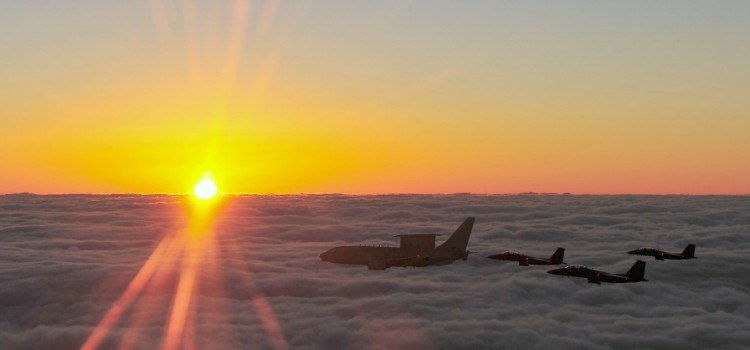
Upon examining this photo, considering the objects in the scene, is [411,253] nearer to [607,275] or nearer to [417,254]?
[417,254]

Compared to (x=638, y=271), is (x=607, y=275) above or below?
below

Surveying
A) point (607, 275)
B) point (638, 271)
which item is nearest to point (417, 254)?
point (607, 275)

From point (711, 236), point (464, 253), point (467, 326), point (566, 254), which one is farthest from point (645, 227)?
point (467, 326)

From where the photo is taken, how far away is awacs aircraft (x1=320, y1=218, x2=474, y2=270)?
303ft

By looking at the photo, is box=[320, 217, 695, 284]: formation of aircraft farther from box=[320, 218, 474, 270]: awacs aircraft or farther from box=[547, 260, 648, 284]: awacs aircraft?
box=[547, 260, 648, 284]: awacs aircraft

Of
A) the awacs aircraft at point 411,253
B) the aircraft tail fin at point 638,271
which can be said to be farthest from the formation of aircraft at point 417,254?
the aircraft tail fin at point 638,271

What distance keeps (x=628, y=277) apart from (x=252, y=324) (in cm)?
5312

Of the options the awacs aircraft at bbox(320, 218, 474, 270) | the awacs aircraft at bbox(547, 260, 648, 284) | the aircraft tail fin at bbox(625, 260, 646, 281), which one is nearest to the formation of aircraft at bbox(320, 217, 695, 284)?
the awacs aircraft at bbox(320, 218, 474, 270)

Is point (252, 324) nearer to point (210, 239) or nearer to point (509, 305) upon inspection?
point (509, 305)

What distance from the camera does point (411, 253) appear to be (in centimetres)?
9225

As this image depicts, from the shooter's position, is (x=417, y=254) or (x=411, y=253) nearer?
(x=411, y=253)

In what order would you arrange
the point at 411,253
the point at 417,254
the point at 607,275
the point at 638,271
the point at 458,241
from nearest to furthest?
the point at 607,275 < the point at 638,271 < the point at 411,253 < the point at 417,254 < the point at 458,241

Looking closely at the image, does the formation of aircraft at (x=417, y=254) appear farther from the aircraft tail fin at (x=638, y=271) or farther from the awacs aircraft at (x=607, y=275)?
the aircraft tail fin at (x=638, y=271)

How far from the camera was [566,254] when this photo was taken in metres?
125
